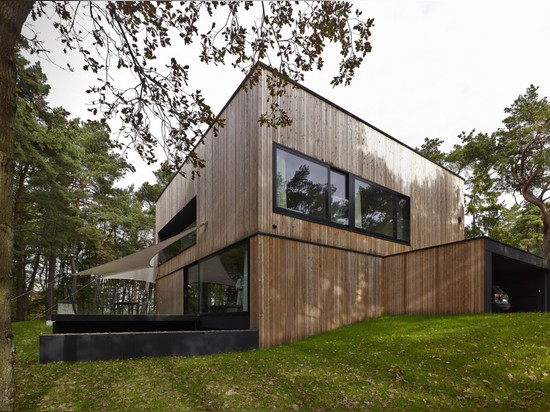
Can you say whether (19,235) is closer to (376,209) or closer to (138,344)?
(138,344)

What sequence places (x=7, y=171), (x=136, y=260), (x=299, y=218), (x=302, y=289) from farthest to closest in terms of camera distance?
(x=136, y=260) < (x=299, y=218) < (x=302, y=289) < (x=7, y=171)

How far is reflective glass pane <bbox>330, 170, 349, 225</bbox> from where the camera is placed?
9.01 meters

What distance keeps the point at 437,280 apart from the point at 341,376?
4.71m

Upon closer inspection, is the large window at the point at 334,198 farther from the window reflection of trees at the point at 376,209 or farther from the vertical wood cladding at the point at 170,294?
the vertical wood cladding at the point at 170,294

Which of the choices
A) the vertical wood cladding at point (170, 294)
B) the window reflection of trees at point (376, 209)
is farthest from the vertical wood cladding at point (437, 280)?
the vertical wood cladding at point (170, 294)

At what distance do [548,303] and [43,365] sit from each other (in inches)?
559

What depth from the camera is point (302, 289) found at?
782 centimetres

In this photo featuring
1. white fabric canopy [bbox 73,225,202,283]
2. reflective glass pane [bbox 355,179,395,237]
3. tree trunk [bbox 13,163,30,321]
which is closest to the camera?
reflective glass pane [bbox 355,179,395,237]

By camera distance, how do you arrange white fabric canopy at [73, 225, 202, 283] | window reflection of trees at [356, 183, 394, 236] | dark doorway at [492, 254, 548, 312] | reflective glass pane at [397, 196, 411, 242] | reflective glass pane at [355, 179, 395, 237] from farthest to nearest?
1. dark doorway at [492, 254, 548, 312]
2. reflective glass pane at [397, 196, 411, 242]
3. white fabric canopy at [73, 225, 202, 283]
4. window reflection of trees at [356, 183, 394, 236]
5. reflective glass pane at [355, 179, 395, 237]

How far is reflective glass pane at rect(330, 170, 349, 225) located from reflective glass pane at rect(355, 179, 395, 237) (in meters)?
0.43

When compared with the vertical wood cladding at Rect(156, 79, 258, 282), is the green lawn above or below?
below

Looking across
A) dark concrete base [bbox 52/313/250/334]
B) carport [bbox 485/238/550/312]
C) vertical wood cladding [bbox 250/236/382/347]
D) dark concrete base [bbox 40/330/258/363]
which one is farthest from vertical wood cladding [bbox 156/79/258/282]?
carport [bbox 485/238/550/312]

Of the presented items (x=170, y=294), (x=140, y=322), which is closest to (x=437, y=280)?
(x=140, y=322)

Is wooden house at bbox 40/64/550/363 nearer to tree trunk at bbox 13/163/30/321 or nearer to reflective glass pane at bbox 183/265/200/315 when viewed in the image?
reflective glass pane at bbox 183/265/200/315
